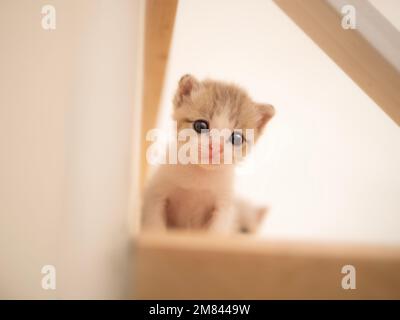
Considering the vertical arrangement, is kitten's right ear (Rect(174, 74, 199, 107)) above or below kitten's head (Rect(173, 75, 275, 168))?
above

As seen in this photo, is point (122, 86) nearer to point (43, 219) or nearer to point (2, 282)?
point (43, 219)

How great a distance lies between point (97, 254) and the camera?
0.53m

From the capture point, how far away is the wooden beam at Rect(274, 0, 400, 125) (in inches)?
29.4

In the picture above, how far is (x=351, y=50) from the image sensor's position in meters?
0.77

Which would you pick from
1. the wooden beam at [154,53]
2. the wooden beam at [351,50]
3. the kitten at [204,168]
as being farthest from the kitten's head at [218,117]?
the wooden beam at [351,50]

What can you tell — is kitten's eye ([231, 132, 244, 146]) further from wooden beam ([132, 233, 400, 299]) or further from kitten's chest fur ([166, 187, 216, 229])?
wooden beam ([132, 233, 400, 299])

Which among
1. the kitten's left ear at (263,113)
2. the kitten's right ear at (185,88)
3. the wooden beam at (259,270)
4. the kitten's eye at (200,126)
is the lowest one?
the wooden beam at (259,270)

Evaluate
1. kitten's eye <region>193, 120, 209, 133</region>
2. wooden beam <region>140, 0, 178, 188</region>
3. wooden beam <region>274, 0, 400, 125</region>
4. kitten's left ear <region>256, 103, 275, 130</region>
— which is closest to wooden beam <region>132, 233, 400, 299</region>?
wooden beam <region>274, 0, 400, 125</region>

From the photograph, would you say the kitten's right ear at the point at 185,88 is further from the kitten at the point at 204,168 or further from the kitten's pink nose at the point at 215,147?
the kitten's pink nose at the point at 215,147

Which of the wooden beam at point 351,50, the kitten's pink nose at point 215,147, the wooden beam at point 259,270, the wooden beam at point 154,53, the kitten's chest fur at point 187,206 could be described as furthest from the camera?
the kitten's chest fur at point 187,206

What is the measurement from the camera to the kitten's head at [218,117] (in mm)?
1188

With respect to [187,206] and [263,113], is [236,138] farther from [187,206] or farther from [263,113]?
[187,206]

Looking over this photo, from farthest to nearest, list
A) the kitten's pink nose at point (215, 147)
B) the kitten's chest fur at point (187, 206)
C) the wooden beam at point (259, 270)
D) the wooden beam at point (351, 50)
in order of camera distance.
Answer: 1. the kitten's chest fur at point (187, 206)
2. the kitten's pink nose at point (215, 147)
3. the wooden beam at point (351, 50)
4. the wooden beam at point (259, 270)

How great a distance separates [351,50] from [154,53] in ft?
1.86
